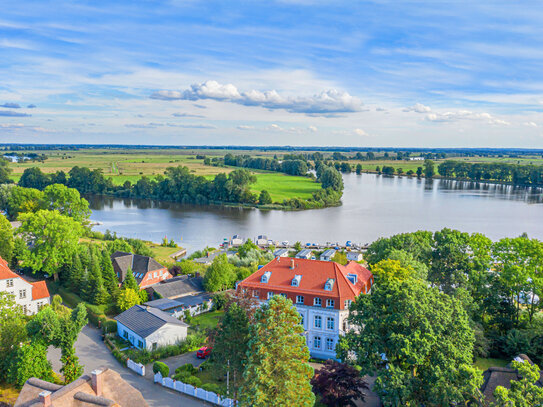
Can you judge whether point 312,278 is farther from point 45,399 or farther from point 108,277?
point 108,277

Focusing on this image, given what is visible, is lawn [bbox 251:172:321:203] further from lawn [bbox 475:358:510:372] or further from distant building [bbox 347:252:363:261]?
lawn [bbox 475:358:510:372]

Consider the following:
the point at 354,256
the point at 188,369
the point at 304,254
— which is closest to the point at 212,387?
the point at 188,369

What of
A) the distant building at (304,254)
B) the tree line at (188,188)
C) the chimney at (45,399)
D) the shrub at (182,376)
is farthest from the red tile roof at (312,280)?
the tree line at (188,188)

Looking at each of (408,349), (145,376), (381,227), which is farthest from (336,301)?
(381,227)

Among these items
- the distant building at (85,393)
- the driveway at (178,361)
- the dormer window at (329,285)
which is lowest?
the driveway at (178,361)

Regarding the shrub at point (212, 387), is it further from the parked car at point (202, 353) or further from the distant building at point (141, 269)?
the distant building at point (141, 269)

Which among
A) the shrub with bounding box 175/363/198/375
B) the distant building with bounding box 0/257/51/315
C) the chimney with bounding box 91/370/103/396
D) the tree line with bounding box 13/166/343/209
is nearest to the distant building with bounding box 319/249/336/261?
the shrub with bounding box 175/363/198/375

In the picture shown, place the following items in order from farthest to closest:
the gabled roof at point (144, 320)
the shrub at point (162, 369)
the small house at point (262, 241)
→ 1. the small house at point (262, 241)
2. the gabled roof at point (144, 320)
3. the shrub at point (162, 369)
